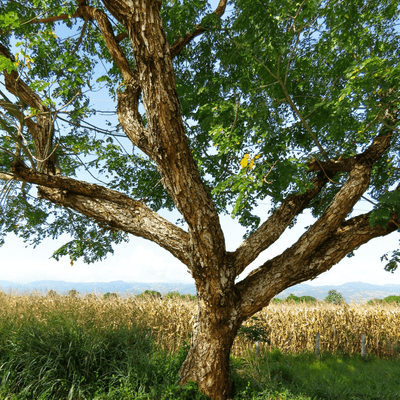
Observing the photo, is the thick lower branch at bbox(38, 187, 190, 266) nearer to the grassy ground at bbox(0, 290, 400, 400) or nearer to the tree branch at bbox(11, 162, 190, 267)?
the tree branch at bbox(11, 162, 190, 267)

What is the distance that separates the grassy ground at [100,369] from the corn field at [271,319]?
1.18 feet

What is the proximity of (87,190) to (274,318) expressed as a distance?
717 cm

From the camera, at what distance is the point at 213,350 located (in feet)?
13.1

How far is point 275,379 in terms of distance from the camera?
4.97 meters

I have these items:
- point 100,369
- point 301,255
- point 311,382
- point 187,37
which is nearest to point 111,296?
point 100,369

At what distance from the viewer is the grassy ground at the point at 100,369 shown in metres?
4.05

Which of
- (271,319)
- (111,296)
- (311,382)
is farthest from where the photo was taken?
(271,319)

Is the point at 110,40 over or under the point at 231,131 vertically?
over

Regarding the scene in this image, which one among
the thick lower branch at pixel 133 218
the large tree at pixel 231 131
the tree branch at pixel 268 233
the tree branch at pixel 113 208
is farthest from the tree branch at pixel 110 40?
the tree branch at pixel 268 233

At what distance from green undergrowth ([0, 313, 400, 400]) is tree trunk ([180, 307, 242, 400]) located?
0.20 meters

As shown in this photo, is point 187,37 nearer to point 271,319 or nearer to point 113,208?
point 113,208

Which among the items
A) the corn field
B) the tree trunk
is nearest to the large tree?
the tree trunk

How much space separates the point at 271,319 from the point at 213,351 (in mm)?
5430

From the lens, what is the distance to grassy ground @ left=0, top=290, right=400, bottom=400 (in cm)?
405
